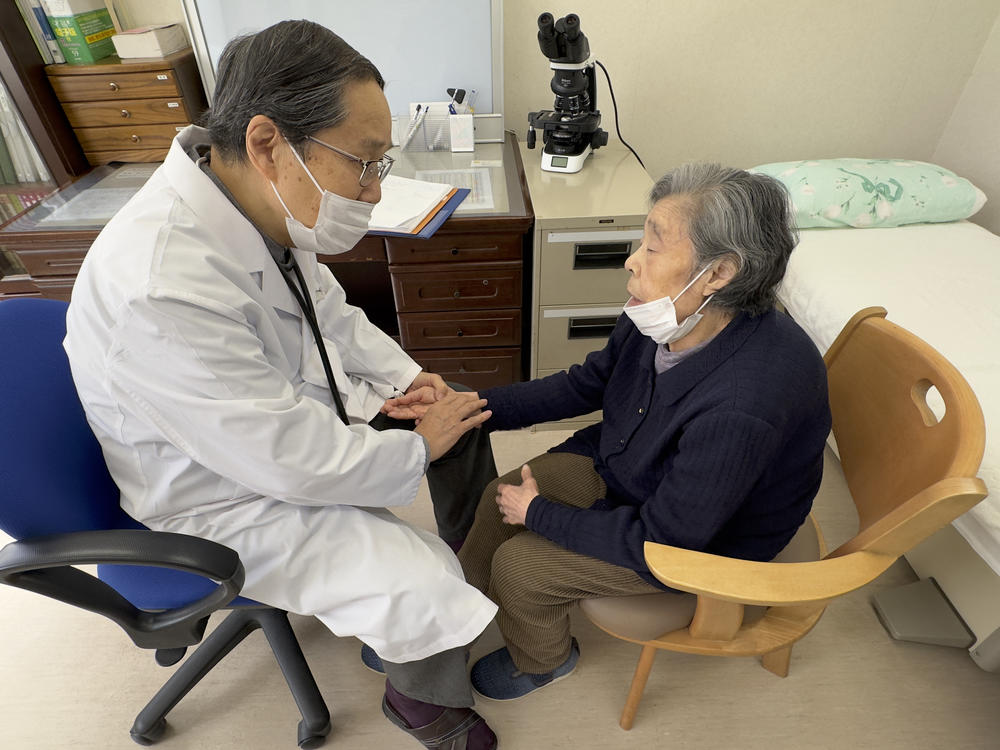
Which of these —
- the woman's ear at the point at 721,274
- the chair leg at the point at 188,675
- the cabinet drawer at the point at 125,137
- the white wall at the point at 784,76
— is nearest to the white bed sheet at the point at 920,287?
the white wall at the point at 784,76

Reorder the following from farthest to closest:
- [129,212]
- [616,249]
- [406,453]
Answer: [616,249], [406,453], [129,212]

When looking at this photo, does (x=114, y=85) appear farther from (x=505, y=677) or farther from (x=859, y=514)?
(x=859, y=514)

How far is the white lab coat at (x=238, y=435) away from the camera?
2.71 feet

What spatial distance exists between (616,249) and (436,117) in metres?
0.79

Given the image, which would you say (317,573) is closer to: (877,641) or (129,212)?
(129,212)

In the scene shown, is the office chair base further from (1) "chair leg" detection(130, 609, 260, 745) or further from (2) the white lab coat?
(2) the white lab coat

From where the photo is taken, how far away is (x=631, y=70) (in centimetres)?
204

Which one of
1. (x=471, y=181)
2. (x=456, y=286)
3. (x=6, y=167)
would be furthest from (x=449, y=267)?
(x=6, y=167)

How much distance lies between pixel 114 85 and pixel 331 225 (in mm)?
1380

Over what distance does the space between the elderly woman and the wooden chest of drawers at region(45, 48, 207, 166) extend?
1.67m

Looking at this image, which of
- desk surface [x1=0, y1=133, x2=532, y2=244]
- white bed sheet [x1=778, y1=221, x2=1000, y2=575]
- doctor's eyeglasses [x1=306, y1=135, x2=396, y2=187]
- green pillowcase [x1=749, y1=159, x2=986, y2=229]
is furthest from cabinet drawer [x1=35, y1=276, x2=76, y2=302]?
green pillowcase [x1=749, y1=159, x2=986, y2=229]

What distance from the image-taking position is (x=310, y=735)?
1.25m

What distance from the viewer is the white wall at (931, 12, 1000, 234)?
2.01 m

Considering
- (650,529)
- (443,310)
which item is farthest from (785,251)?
(443,310)
